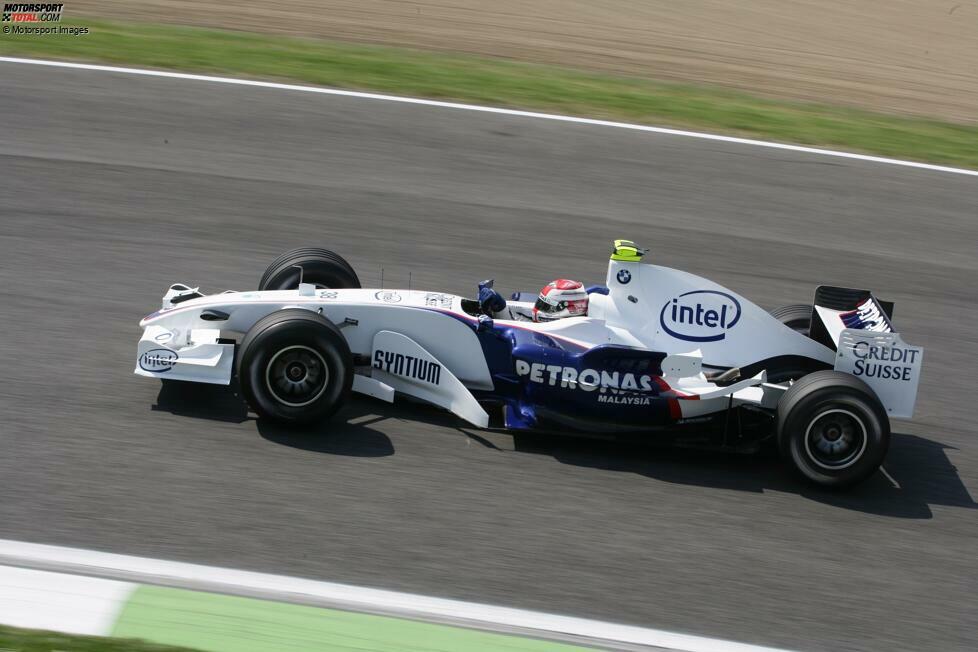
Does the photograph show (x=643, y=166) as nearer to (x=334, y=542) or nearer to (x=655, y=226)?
(x=655, y=226)

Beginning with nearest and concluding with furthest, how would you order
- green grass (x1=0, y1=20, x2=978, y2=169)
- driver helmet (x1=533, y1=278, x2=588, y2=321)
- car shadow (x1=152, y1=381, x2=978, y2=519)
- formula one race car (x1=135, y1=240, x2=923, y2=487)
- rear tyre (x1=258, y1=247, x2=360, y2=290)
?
formula one race car (x1=135, y1=240, x2=923, y2=487)
car shadow (x1=152, y1=381, x2=978, y2=519)
driver helmet (x1=533, y1=278, x2=588, y2=321)
rear tyre (x1=258, y1=247, x2=360, y2=290)
green grass (x1=0, y1=20, x2=978, y2=169)

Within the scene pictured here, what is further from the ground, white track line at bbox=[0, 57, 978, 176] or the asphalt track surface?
white track line at bbox=[0, 57, 978, 176]

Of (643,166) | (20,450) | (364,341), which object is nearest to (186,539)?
(20,450)

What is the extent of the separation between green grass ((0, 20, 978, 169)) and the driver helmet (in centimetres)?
→ 680

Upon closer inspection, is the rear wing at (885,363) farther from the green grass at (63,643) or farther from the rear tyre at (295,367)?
the green grass at (63,643)

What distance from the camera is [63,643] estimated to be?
4.42 metres

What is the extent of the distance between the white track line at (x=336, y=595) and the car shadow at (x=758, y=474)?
5.04 ft

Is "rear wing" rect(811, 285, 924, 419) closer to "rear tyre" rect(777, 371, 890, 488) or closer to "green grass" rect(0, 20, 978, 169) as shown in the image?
"rear tyre" rect(777, 371, 890, 488)

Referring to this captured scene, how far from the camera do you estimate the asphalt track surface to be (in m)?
5.55

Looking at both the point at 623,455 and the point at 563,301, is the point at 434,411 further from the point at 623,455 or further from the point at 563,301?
the point at 623,455

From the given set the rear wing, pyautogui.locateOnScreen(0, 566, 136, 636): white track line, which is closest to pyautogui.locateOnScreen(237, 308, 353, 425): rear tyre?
pyautogui.locateOnScreen(0, 566, 136, 636): white track line

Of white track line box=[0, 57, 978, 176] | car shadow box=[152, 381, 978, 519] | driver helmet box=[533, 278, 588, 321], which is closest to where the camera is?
car shadow box=[152, 381, 978, 519]

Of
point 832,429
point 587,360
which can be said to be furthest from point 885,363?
point 587,360

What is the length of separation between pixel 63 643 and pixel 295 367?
7.70 feet
